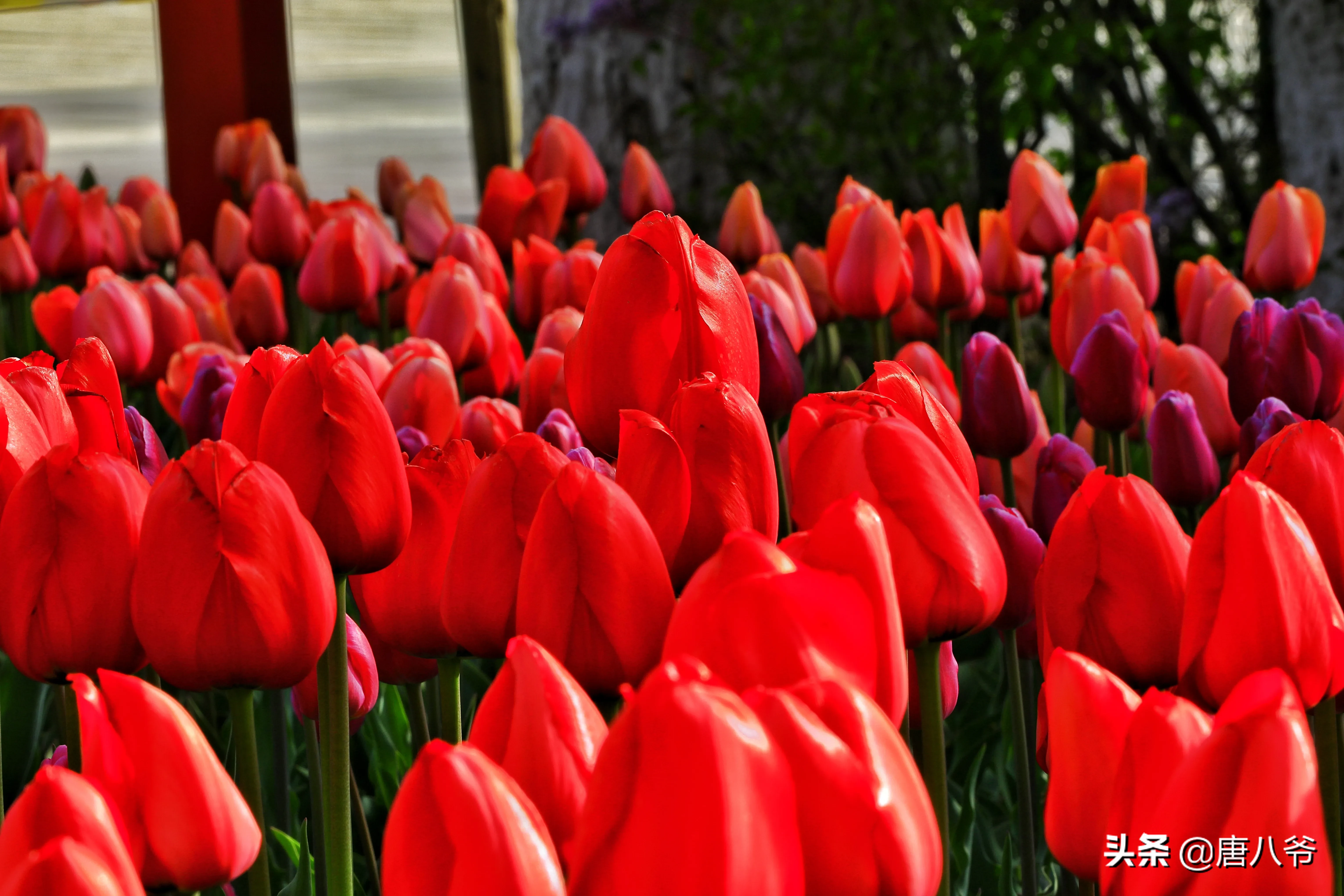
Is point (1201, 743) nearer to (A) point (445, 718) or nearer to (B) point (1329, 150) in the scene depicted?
(A) point (445, 718)

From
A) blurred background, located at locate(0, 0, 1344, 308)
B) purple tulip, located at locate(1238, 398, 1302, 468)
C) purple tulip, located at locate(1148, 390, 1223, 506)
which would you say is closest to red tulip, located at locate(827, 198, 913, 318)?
purple tulip, located at locate(1148, 390, 1223, 506)

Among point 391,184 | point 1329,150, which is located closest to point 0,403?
point 391,184

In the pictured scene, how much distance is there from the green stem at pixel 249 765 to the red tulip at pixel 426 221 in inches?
66.7

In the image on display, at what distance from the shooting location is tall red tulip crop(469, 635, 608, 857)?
1.42 feet

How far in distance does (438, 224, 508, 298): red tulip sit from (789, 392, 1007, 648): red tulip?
1184 millimetres

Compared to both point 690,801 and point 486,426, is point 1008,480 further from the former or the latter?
point 690,801

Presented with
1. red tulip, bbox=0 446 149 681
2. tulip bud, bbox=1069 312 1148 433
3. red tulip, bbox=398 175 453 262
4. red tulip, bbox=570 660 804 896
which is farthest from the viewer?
red tulip, bbox=398 175 453 262

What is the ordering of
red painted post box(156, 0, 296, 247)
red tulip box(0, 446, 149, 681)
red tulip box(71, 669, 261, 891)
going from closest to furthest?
red tulip box(71, 669, 261, 891) < red tulip box(0, 446, 149, 681) < red painted post box(156, 0, 296, 247)

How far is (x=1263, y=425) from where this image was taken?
3.00 feet

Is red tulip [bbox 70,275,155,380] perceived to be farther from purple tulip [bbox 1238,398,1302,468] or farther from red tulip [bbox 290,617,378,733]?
purple tulip [bbox 1238,398,1302,468]

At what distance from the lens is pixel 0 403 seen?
647mm

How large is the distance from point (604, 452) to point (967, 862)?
43cm

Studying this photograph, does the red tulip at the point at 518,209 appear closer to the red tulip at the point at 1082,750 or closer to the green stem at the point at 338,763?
the green stem at the point at 338,763

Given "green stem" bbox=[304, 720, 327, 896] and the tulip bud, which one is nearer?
"green stem" bbox=[304, 720, 327, 896]
